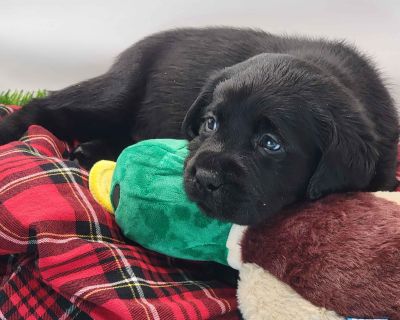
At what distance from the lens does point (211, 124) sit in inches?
58.0

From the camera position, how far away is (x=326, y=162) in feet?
4.35

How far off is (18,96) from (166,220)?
1.66 meters

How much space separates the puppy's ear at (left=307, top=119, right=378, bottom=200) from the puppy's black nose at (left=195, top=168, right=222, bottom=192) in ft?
0.71

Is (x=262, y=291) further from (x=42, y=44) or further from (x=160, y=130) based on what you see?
(x=42, y=44)

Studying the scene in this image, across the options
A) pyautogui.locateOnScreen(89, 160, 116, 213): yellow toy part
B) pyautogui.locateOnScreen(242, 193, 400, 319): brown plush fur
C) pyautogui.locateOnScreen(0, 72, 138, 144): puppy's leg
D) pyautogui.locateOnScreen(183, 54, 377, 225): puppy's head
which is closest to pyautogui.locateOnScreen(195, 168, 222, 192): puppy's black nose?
pyautogui.locateOnScreen(183, 54, 377, 225): puppy's head

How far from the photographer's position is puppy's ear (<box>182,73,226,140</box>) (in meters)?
1.61

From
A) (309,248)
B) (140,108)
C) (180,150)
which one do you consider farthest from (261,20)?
(309,248)

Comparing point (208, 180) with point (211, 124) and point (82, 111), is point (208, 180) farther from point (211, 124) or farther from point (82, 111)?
point (82, 111)

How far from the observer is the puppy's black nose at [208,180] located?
50.2 inches

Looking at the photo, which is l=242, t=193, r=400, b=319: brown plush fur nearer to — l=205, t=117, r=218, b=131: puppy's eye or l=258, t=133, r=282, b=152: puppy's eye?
l=258, t=133, r=282, b=152: puppy's eye

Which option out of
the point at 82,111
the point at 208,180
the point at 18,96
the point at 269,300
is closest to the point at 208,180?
the point at 208,180

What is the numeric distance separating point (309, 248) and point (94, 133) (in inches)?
46.3

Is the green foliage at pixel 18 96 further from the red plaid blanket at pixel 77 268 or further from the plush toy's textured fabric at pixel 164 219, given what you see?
the plush toy's textured fabric at pixel 164 219

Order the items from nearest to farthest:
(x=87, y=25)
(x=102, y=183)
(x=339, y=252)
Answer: (x=339, y=252) → (x=102, y=183) → (x=87, y=25)
